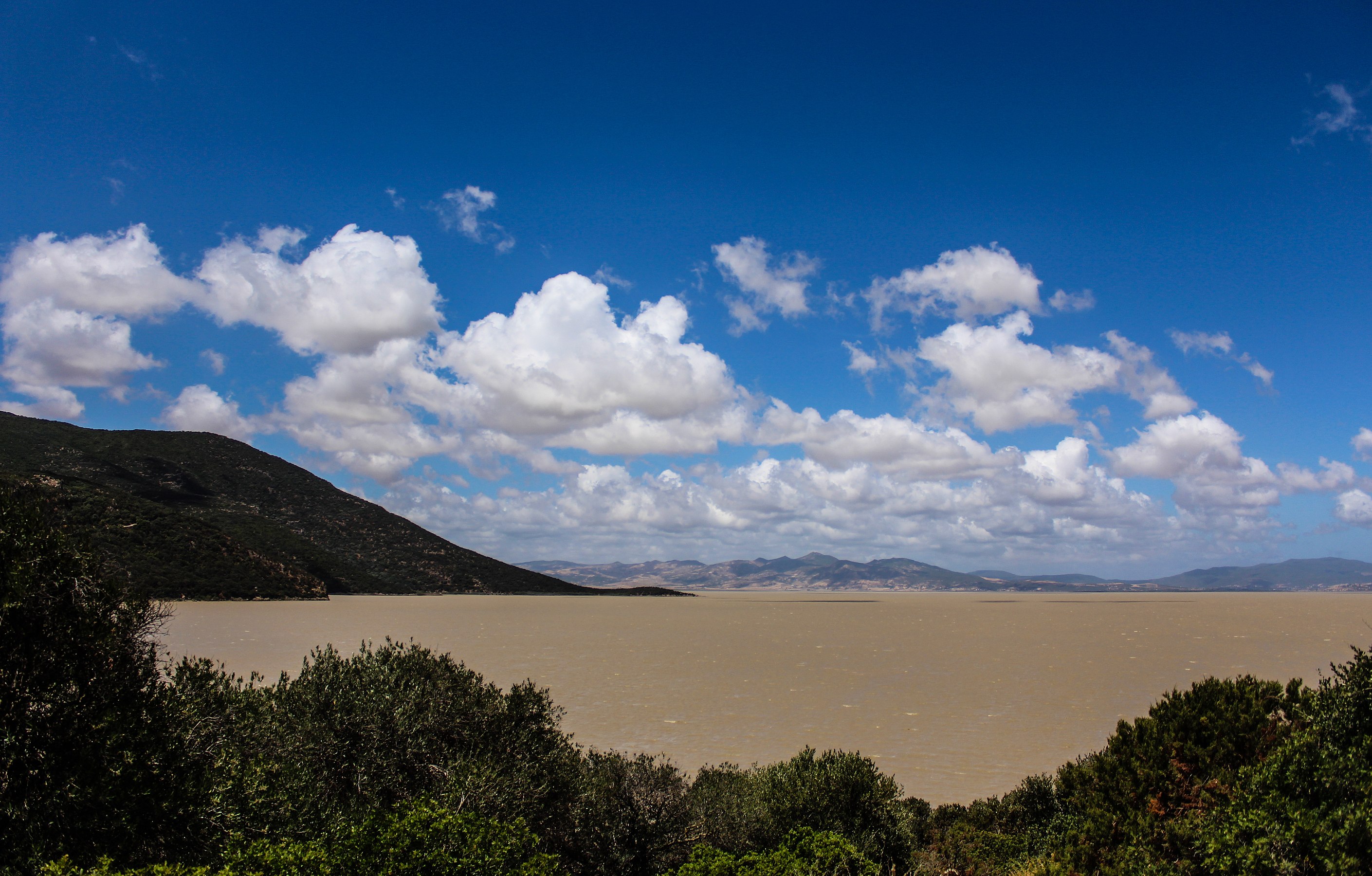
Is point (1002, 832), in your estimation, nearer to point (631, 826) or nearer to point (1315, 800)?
point (1315, 800)

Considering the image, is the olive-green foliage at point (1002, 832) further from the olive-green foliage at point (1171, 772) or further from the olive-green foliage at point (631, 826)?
the olive-green foliage at point (631, 826)

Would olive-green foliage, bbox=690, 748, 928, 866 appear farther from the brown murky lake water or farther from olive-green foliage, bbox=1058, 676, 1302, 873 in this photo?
the brown murky lake water

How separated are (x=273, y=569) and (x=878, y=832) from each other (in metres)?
108

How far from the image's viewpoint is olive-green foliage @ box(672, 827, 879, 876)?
19.0ft

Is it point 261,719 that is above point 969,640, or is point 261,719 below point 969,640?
above

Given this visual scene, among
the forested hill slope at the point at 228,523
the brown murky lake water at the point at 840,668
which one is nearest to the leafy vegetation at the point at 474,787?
the brown murky lake water at the point at 840,668

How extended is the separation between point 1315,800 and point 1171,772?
1.90 metres

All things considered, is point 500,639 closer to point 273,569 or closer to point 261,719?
point 261,719

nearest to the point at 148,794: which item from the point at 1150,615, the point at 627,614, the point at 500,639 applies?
the point at 500,639

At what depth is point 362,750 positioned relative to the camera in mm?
7707

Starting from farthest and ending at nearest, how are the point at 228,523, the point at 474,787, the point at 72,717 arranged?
the point at 228,523 → the point at 474,787 → the point at 72,717

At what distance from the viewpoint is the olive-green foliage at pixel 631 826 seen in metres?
7.34

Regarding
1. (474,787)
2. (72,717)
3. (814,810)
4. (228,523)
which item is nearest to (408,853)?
(474,787)

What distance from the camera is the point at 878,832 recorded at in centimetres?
855
